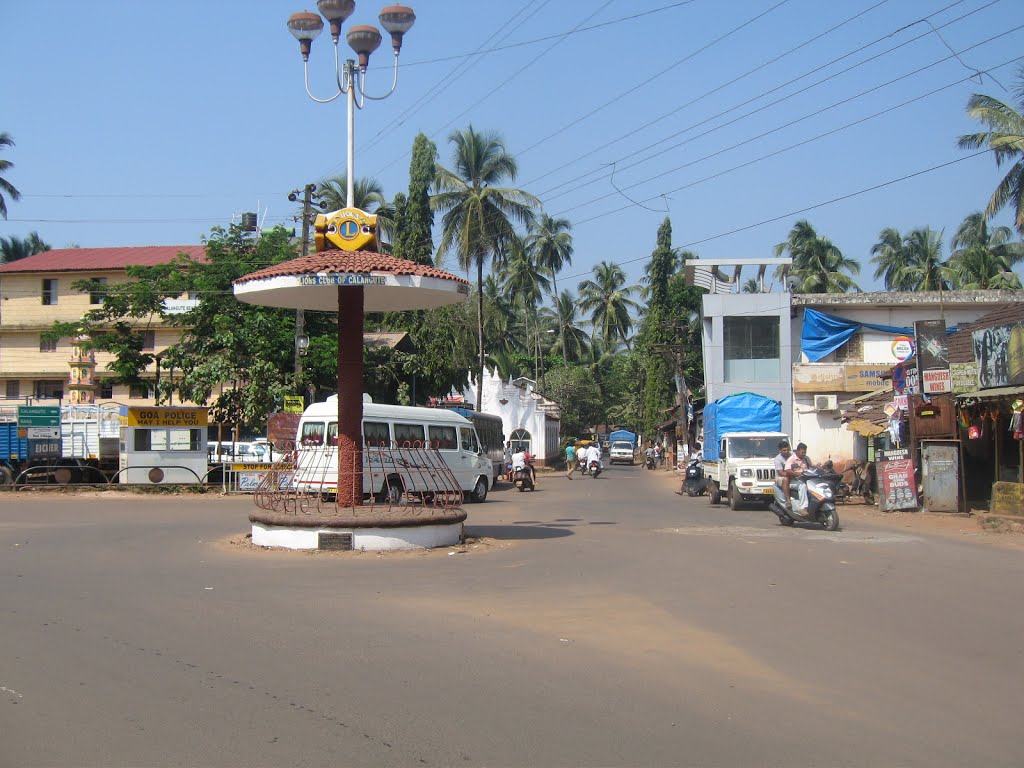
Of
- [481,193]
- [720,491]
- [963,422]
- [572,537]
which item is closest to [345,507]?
[572,537]

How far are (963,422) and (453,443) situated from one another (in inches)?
517

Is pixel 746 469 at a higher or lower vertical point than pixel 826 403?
lower

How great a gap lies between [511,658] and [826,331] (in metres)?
35.4

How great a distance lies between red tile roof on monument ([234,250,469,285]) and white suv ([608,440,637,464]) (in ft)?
195

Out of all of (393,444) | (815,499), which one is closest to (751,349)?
(393,444)

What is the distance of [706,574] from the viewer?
11.4 metres

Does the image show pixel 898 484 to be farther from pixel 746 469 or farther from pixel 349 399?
pixel 349 399

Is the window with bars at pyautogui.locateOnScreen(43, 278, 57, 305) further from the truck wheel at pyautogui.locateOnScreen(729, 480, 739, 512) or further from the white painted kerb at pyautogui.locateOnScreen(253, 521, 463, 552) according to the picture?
the white painted kerb at pyautogui.locateOnScreen(253, 521, 463, 552)

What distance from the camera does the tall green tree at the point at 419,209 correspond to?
143 ft

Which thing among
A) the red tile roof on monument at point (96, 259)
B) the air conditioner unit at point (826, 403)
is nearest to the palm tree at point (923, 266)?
the air conditioner unit at point (826, 403)

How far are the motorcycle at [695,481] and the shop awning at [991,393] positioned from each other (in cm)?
992

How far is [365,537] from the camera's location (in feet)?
→ 43.9

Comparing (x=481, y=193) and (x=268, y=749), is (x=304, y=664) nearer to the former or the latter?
(x=268, y=749)

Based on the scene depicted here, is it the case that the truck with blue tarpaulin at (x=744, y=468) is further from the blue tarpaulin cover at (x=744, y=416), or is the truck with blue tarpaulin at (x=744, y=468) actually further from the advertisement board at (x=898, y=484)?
the blue tarpaulin cover at (x=744, y=416)
